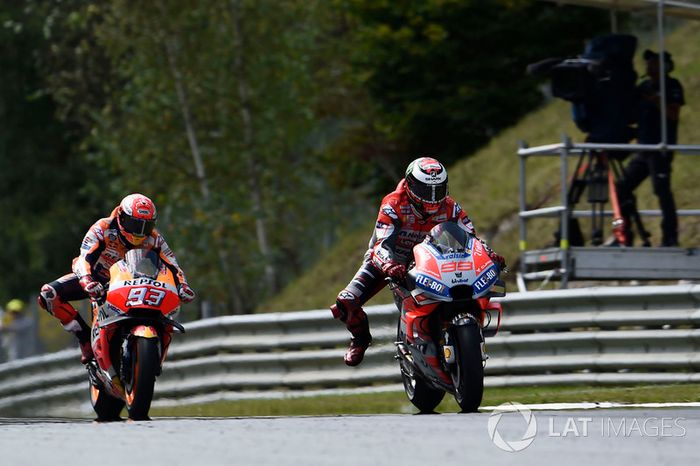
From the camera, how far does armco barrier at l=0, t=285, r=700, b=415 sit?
45.9 ft

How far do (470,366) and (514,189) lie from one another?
13972 millimetres

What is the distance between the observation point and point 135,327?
1249 centimetres

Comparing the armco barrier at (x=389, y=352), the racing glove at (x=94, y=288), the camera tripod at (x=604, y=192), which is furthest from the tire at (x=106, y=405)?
the camera tripod at (x=604, y=192)

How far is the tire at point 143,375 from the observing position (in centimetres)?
1216

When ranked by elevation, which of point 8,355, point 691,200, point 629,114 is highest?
point 629,114

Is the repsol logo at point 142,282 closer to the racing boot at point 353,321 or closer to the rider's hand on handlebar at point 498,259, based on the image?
the racing boot at point 353,321

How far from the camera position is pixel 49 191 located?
43.2 metres

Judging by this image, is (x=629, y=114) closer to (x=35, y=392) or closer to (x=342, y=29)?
(x=35, y=392)

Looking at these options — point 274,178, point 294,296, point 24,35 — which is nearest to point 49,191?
point 24,35

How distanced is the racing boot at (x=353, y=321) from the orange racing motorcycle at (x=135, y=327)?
116 cm

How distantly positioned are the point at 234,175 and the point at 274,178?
1.63m

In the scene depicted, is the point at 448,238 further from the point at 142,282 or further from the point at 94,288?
the point at 94,288

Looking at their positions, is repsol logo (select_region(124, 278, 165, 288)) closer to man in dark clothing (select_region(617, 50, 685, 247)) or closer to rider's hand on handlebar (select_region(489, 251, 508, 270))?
rider's hand on handlebar (select_region(489, 251, 508, 270))

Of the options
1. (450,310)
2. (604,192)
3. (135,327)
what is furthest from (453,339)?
(604,192)
